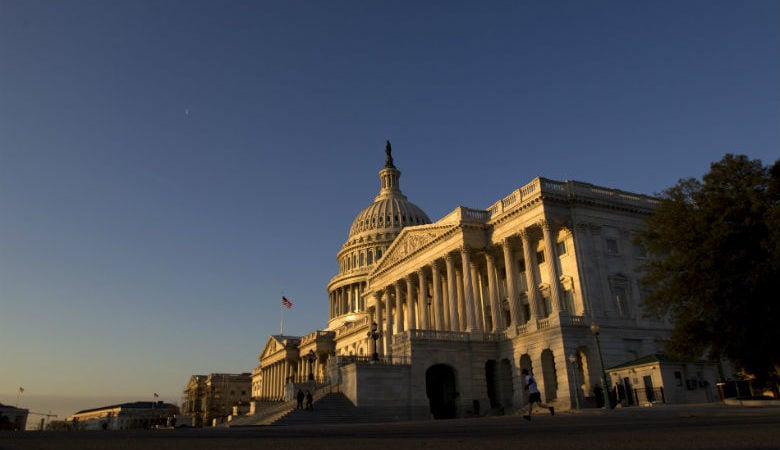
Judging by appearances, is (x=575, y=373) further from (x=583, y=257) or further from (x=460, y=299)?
(x=460, y=299)

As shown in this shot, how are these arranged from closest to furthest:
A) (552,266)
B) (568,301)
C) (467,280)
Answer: (552,266) → (568,301) → (467,280)

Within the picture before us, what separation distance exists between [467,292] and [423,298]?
8679mm

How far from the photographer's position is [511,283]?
169 feet

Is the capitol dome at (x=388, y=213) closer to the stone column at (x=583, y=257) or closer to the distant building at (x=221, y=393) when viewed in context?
the distant building at (x=221, y=393)

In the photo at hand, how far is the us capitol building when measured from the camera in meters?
45.0

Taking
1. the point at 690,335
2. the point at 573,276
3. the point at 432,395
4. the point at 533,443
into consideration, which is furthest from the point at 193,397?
the point at 533,443

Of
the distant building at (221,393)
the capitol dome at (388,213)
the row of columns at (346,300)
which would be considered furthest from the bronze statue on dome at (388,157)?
the distant building at (221,393)

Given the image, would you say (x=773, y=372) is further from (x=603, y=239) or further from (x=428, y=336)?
(x=428, y=336)

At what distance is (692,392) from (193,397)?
156m

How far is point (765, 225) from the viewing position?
2711 centimetres

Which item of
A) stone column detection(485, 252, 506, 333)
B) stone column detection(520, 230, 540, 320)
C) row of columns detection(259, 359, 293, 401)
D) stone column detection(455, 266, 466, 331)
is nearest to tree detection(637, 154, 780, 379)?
stone column detection(520, 230, 540, 320)

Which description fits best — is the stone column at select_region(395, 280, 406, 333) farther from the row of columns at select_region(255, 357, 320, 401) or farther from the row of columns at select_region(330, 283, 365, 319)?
the row of columns at select_region(330, 283, 365, 319)

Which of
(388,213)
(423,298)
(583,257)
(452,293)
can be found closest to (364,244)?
(388,213)

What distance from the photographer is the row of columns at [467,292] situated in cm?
4875
